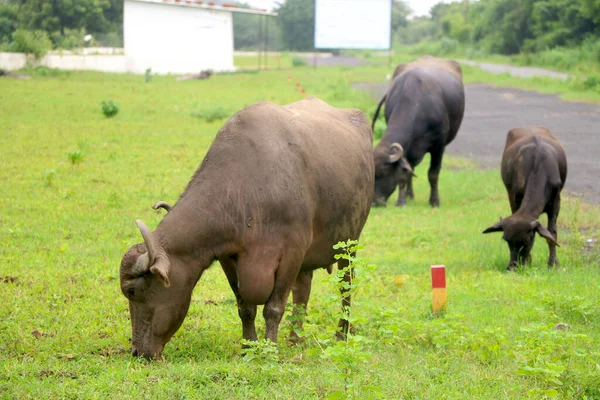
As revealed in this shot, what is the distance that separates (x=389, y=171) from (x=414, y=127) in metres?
0.99

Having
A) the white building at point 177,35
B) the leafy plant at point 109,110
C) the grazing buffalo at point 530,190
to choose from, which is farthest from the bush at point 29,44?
the grazing buffalo at point 530,190

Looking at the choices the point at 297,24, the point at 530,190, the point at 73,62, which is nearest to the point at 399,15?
the point at 297,24

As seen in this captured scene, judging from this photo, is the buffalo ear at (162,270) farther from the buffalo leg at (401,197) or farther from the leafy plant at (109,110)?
the leafy plant at (109,110)

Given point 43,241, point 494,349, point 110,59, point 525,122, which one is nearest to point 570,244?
point 494,349

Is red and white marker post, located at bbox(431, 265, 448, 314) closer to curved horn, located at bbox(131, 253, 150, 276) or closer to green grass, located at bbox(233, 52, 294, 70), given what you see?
curved horn, located at bbox(131, 253, 150, 276)

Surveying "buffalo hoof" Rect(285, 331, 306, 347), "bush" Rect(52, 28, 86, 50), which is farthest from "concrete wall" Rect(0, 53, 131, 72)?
"buffalo hoof" Rect(285, 331, 306, 347)

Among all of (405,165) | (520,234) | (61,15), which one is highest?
(61,15)

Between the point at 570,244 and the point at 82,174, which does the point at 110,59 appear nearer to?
the point at 82,174

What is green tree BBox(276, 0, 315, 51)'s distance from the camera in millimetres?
85188

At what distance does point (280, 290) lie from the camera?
18.5ft

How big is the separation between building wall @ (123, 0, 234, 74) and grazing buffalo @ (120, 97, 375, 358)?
3830cm

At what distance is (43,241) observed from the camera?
8.91 m

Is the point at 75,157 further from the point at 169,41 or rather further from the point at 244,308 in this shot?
the point at 169,41

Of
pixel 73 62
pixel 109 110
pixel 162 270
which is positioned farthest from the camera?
pixel 73 62
